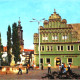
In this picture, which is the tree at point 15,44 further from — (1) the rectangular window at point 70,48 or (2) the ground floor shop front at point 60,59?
(1) the rectangular window at point 70,48

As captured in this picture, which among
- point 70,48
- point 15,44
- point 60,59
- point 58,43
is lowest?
point 60,59

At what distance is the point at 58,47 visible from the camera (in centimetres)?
6194

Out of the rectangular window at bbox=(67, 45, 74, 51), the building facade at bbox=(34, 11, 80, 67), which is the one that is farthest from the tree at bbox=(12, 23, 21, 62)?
the rectangular window at bbox=(67, 45, 74, 51)

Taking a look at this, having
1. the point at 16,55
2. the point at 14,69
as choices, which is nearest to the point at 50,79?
the point at 14,69

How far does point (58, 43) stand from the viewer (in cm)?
6172

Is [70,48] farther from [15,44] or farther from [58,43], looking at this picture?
[15,44]

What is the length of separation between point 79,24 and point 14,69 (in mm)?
41691

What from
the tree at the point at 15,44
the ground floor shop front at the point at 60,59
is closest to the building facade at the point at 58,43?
the ground floor shop front at the point at 60,59

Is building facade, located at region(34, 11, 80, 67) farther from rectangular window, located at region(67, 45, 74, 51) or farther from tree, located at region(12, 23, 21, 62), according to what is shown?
tree, located at region(12, 23, 21, 62)

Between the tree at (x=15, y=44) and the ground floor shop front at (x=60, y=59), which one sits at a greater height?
the tree at (x=15, y=44)

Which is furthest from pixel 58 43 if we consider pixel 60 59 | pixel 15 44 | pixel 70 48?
pixel 15 44

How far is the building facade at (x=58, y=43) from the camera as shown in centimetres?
6122

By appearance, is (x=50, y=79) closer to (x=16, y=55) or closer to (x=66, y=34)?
(x=66, y=34)

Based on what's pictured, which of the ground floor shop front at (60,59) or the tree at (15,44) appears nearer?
the ground floor shop front at (60,59)
